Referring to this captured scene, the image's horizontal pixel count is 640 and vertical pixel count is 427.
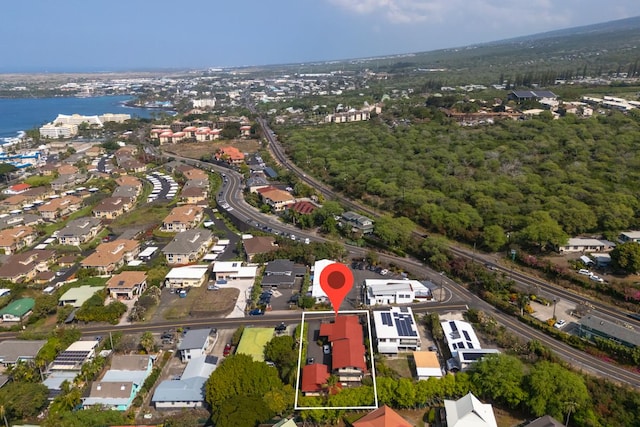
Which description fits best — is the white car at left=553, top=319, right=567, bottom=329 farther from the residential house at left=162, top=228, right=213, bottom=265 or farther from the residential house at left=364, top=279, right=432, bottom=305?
the residential house at left=162, top=228, right=213, bottom=265

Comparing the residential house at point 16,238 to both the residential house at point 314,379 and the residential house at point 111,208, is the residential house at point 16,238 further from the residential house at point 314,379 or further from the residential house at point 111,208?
the residential house at point 314,379

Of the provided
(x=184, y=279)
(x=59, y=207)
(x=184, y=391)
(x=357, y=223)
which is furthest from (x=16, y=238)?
(x=357, y=223)

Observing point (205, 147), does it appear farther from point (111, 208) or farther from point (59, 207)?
point (59, 207)

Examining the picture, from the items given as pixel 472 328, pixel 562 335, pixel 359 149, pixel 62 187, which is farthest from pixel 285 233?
pixel 62 187

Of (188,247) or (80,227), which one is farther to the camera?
(80,227)

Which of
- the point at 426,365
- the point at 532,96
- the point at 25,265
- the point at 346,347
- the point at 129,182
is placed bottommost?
the point at 426,365

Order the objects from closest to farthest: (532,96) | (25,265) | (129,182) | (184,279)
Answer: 1. (184,279)
2. (25,265)
3. (129,182)
4. (532,96)

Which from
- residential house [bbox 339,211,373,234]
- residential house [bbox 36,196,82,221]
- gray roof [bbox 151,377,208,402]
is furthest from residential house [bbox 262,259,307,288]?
residential house [bbox 36,196,82,221]
